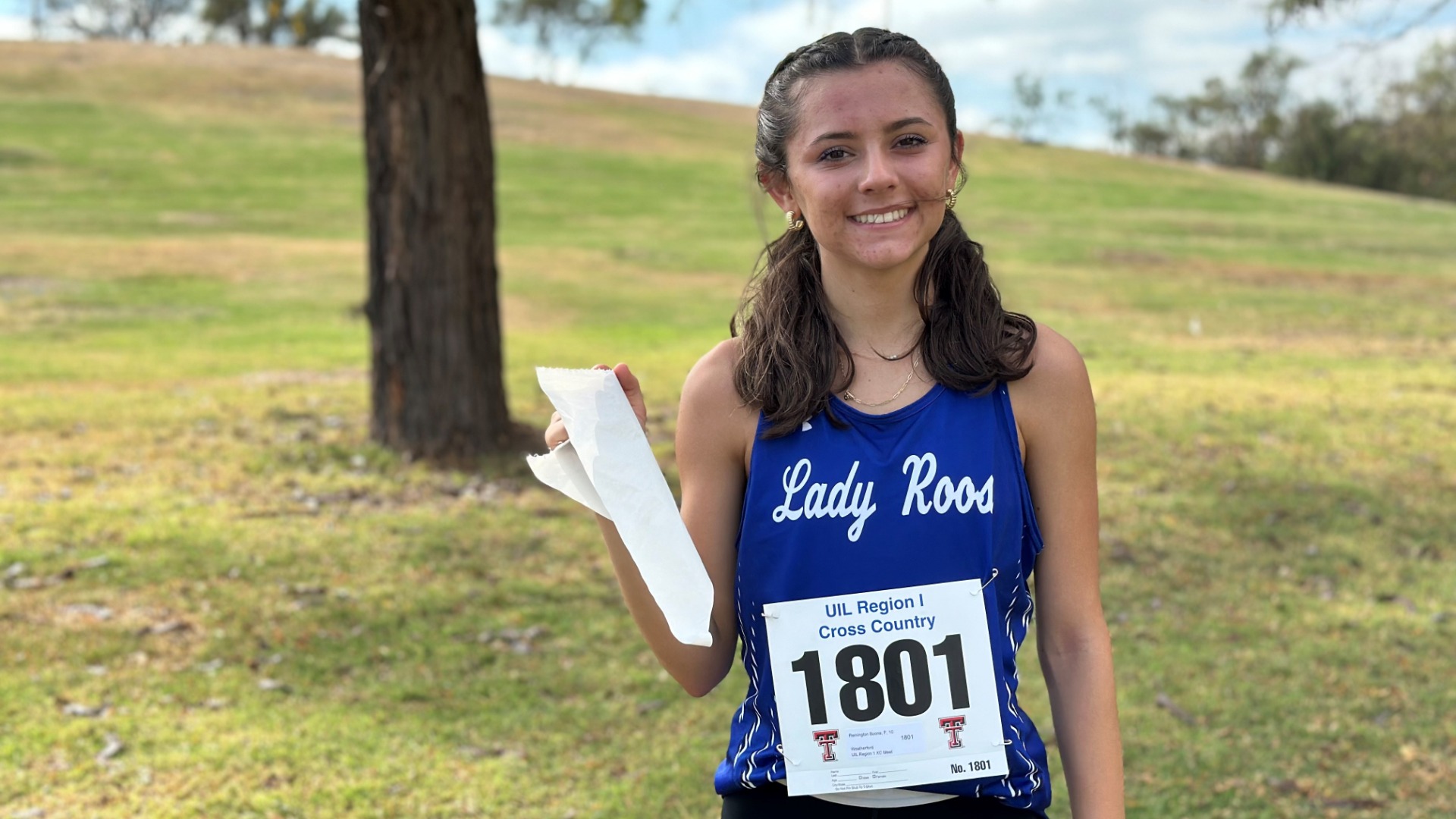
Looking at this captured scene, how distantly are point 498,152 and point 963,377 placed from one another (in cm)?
3821

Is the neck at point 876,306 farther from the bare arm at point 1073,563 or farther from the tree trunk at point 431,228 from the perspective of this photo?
the tree trunk at point 431,228

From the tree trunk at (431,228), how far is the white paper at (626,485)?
20.9 ft

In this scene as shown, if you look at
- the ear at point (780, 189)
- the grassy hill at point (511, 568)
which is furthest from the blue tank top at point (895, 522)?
the grassy hill at point (511, 568)

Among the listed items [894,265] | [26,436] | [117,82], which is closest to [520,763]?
[894,265]

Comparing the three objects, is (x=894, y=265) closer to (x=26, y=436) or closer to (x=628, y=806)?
(x=628, y=806)

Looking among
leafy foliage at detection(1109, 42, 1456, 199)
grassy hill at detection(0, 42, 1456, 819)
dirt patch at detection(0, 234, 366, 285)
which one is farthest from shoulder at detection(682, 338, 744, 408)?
leafy foliage at detection(1109, 42, 1456, 199)

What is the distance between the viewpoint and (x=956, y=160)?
2158 millimetres

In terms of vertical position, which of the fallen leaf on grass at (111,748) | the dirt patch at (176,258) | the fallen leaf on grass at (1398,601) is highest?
the dirt patch at (176,258)

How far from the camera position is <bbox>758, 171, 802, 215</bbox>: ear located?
7.03ft

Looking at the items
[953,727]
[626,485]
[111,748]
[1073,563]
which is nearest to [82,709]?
[111,748]

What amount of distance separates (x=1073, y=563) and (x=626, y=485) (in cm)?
69

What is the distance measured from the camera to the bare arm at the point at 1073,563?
78.4 inches

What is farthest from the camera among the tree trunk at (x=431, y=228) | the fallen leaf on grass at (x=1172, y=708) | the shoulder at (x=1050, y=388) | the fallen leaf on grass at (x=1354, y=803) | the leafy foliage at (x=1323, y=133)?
the leafy foliage at (x=1323, y=133)

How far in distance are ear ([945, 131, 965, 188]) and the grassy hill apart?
1.36 m
